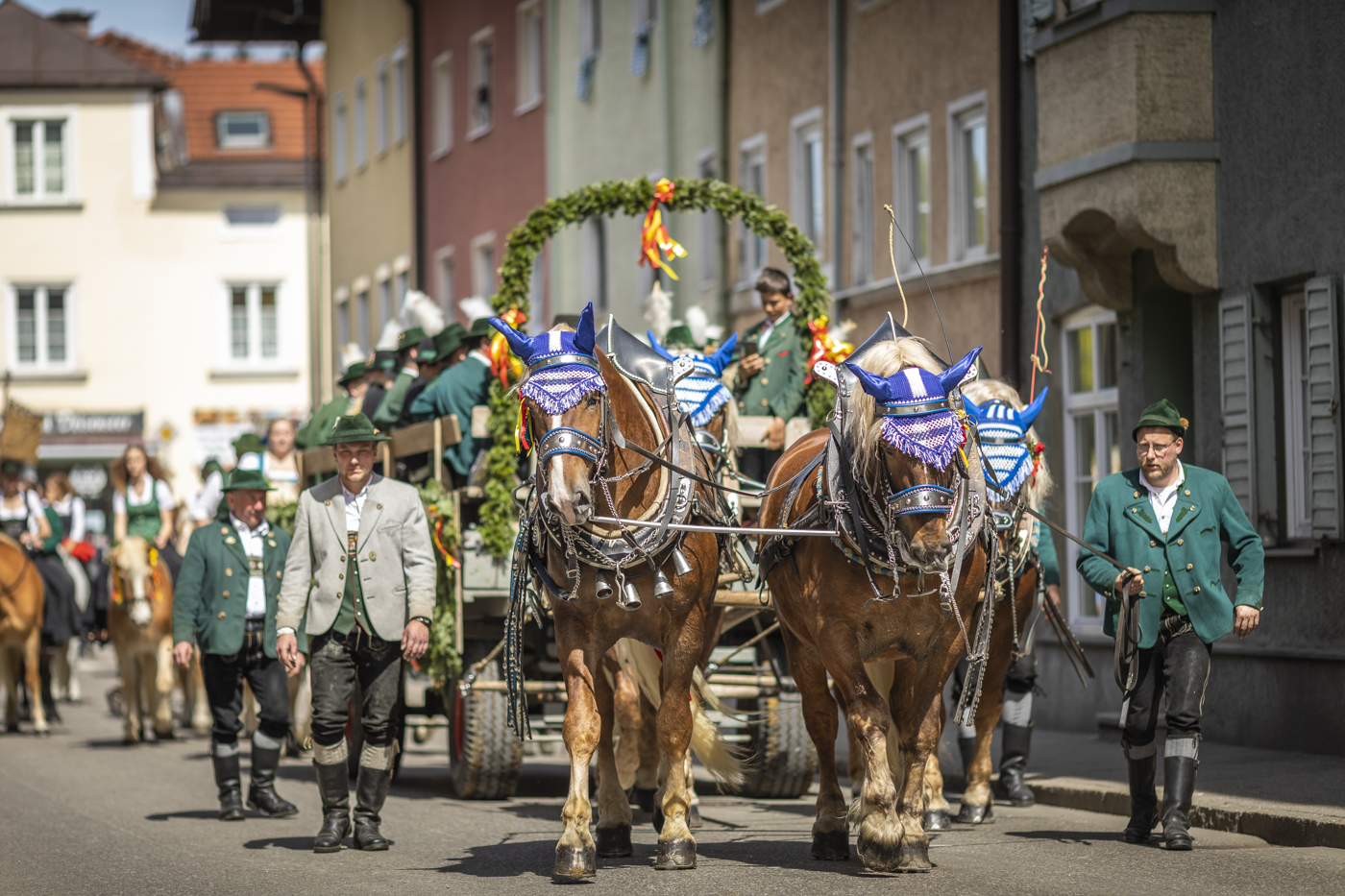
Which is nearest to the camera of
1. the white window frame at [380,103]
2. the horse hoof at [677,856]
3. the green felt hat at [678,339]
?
the horse hoof at [677,856]

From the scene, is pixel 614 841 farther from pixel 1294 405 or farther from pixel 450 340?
pixel 1294 405

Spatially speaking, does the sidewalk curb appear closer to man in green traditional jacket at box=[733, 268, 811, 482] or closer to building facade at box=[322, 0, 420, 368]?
man in green traditional jacket at box=[733, 268, 811, 482]

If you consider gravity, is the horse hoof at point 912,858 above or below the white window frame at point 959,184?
below

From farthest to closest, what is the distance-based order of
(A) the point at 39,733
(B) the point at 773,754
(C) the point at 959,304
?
(C) the point at 959,304, (A) the point at 39,733, (B) the point at 773,754

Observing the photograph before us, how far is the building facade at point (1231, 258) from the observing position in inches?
523

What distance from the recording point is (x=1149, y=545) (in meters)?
9.53

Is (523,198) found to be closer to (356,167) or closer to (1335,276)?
(356,167)

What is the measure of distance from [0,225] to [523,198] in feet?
70.6

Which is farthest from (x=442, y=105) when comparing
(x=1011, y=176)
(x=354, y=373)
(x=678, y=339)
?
(x=678, y=339)

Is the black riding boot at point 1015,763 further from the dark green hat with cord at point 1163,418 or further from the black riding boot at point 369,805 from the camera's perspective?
the black riding boot at point 369,805

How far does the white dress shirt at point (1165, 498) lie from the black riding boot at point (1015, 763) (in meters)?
2.57

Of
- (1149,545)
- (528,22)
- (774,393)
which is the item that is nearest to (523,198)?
(528,22)

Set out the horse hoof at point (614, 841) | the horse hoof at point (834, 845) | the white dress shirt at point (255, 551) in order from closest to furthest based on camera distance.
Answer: the horse hoof at point (834, 845) < the horse hoof at point (614, 841) < the white dress shirt at point (255, 551)

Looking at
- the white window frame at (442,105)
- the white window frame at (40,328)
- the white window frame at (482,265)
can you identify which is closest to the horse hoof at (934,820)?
the white window frame at (482,265)
